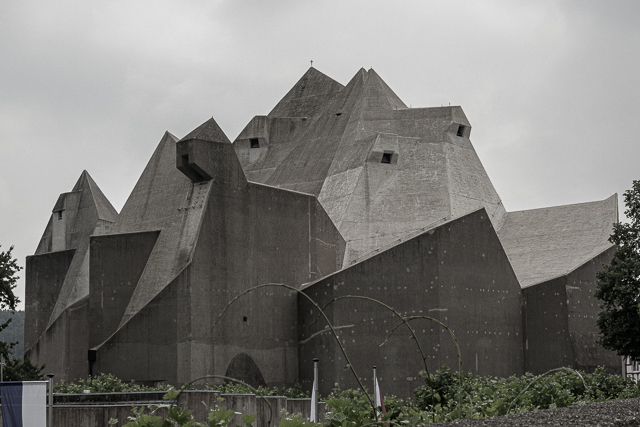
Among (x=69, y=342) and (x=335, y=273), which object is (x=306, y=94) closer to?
(x=69, y=342)

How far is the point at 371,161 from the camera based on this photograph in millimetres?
37531

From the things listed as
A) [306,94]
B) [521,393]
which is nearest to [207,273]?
[306,94]

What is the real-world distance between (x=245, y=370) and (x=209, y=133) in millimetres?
7853

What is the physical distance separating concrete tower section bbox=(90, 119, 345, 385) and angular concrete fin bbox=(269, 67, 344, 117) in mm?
12544

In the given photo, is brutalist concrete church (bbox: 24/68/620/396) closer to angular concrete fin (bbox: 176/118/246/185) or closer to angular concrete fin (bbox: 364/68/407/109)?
angular concrete fin (bbox: 176/118/246/185)

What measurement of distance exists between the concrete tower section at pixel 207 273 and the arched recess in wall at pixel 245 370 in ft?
0.11

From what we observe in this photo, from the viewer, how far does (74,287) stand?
39.2 meters

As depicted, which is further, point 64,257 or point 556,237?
point 64,257

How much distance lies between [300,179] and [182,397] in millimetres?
25706

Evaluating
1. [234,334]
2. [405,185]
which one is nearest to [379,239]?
[405,185]

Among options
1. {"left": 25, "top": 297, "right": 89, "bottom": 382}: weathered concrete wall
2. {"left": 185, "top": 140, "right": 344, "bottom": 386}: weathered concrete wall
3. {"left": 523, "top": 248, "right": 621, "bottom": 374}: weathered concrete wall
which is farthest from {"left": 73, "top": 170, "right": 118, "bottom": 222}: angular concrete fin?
{"left": 523, "top": 248, "right": 621, "bottom": 374}: weathered concrete wall

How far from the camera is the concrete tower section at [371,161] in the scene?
119 ft

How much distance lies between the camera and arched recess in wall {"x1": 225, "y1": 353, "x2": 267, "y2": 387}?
29359mm

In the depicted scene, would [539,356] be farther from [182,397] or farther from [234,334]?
[182,397]
